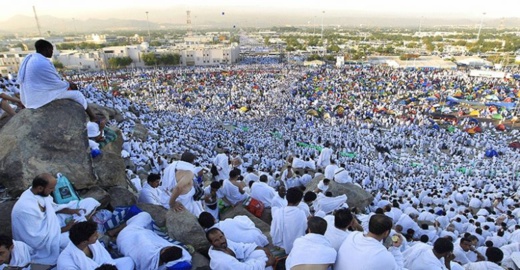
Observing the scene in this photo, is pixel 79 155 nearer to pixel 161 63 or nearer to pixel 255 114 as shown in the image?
pixel 255 114

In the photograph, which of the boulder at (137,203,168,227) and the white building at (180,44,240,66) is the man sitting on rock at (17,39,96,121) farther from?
the white building at (180,44,240,66)

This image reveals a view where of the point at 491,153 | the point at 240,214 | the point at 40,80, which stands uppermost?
the point at 40,80

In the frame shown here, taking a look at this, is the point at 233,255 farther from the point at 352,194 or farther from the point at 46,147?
the point at 352,194

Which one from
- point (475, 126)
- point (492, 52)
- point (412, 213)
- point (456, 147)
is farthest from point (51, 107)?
point (492, 52)

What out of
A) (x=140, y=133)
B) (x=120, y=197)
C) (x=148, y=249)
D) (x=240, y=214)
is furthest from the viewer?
(x=140, y=133)

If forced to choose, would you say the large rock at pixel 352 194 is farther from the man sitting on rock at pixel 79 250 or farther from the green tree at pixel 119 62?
the green tree at pixel 119 62

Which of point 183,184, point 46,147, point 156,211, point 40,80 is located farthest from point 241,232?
point 40,80
